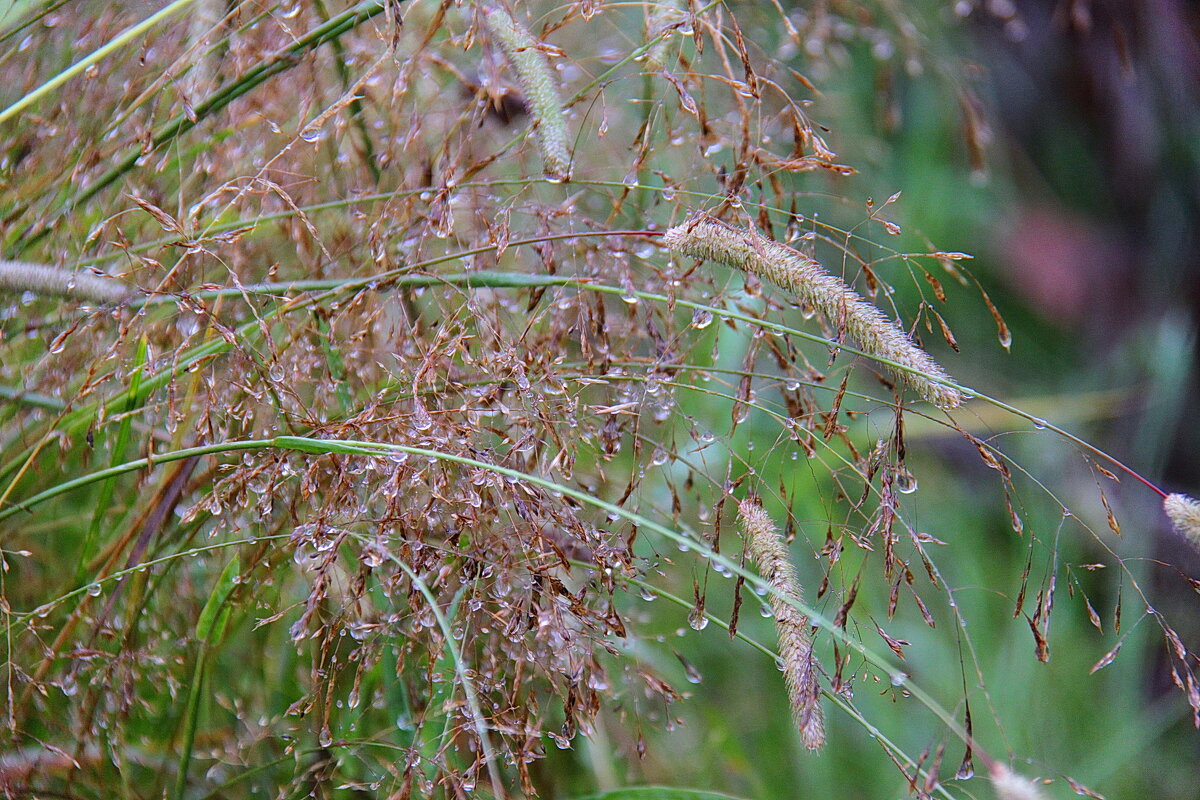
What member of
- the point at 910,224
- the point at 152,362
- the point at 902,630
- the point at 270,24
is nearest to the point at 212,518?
the point at 152,362

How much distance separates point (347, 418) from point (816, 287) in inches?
14.5

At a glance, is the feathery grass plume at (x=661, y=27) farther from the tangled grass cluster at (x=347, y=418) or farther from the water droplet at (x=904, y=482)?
the water droplet at (x=904, y=482)

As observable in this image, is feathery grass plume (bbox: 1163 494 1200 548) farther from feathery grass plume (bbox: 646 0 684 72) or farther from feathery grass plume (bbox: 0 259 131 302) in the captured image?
feathery grass plume (bbox: 0 259 131 302)

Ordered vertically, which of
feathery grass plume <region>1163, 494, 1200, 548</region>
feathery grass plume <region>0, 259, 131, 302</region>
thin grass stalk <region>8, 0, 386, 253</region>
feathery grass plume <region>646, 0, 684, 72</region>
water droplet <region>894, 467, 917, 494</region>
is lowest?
feathery grass plume <region>1163, 494, 1200, 548</region>

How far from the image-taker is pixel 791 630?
1.86 feet

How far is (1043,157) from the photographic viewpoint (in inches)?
96.8

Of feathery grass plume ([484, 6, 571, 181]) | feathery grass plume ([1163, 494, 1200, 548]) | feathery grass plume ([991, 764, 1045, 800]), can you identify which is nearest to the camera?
feathery grass plume ([991, 764, 1045, 800])

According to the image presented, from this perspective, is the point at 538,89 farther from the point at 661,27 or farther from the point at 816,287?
the point at 816,287

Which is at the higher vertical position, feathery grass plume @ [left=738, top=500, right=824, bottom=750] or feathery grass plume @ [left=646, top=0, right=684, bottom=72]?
feathery grass plume @ [left=646, top=0, right=684, bottom=72]

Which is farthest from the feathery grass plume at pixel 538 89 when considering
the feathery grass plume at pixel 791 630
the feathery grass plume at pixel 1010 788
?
the feathery grass plume at pixel 1010 788

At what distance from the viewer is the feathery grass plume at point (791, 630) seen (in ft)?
1.75

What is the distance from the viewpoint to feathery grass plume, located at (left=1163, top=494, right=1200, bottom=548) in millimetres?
551

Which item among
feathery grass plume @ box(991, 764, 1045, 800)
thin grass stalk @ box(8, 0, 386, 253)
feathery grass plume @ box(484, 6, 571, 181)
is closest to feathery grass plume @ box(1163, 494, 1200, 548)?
feathery grass plume @ box(991, 764, 1045, 800)

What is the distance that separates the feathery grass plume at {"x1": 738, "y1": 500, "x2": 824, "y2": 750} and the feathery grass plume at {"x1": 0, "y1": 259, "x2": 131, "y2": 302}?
0.51m
